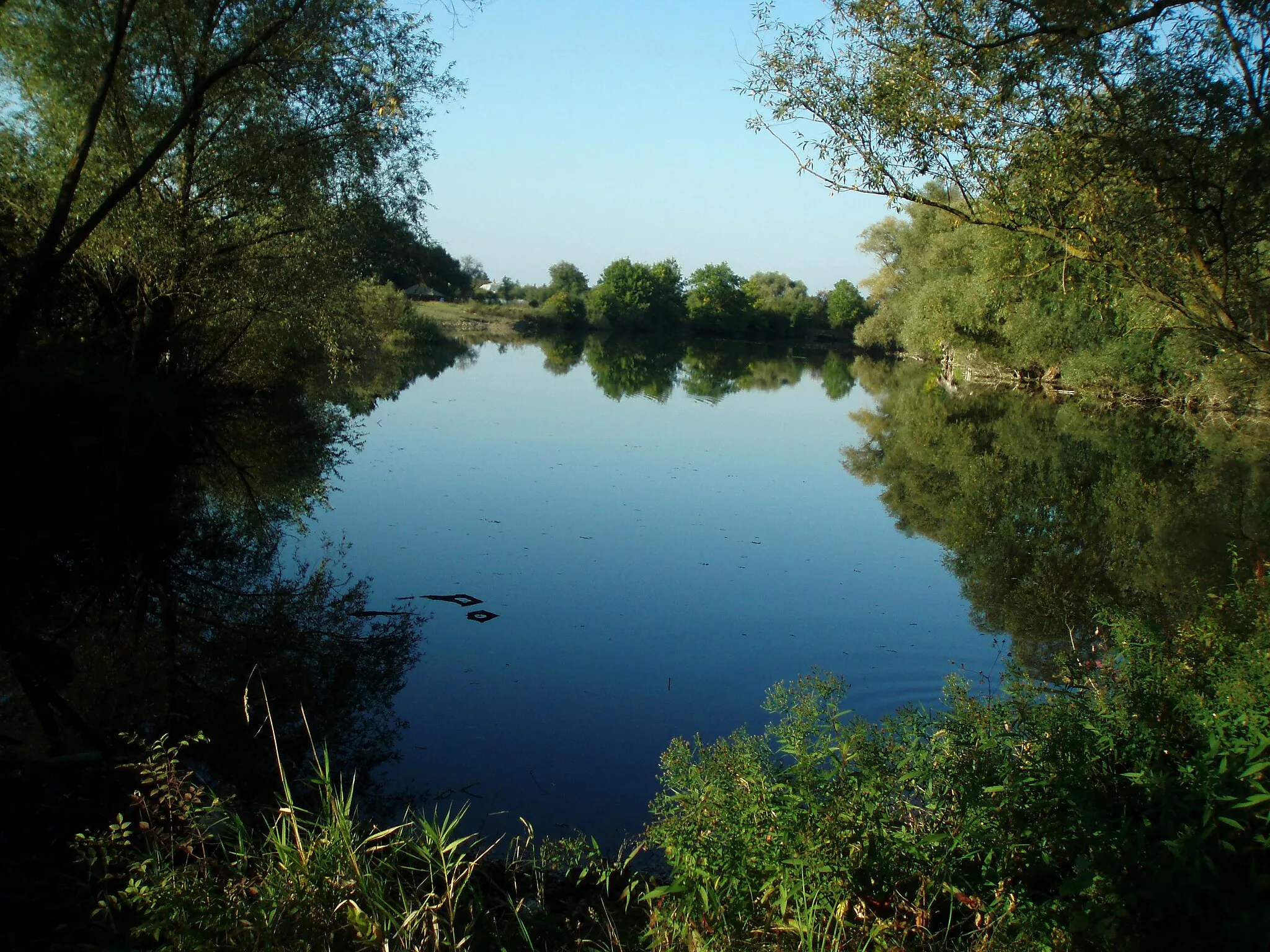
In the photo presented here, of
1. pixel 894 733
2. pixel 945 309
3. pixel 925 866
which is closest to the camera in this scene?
pixel 925 866

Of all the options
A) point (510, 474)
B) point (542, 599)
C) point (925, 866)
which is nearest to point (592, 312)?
point (510, 474)

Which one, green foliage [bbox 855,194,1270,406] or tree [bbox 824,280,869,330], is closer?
green foliage [bbox 855,194,1270,406]

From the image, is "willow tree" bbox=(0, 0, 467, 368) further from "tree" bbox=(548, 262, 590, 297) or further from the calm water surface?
"tree" bbox=(548, 262, 590, 297)

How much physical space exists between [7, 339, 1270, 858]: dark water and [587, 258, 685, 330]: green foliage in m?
68.0

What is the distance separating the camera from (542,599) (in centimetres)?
858

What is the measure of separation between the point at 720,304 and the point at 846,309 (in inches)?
508

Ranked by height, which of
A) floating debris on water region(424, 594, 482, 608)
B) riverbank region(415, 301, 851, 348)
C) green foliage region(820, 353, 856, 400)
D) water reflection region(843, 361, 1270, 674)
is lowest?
floating debris on water region(424, 594, 482, 608)

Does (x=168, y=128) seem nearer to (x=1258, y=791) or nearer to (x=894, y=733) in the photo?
(x=894, y=733)

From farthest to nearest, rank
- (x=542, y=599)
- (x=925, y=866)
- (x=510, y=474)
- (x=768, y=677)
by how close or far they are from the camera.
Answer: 1. (x=510, y=474)
2. (x=542, y=599)
3. (x=768, y=677)
4. (x=925, y=866)

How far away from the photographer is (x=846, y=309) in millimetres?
85875

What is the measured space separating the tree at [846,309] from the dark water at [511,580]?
2666 inches

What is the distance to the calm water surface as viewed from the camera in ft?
18.2

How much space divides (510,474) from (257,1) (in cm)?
773

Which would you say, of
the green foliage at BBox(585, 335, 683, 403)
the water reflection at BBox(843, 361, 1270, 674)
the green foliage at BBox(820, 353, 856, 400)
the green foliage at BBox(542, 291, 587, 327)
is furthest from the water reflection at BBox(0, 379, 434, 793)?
the green foliage at BBox(542, 291, 587, 327)
